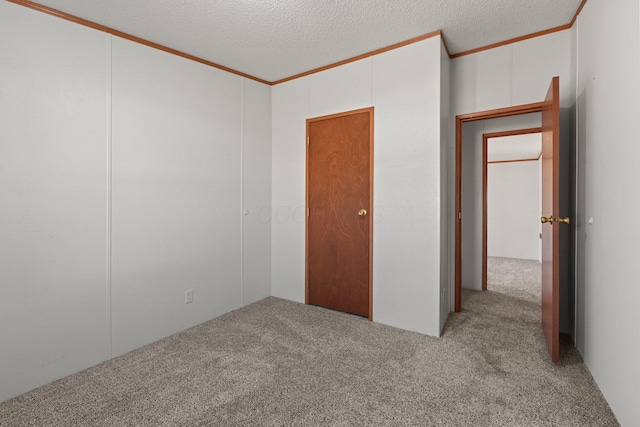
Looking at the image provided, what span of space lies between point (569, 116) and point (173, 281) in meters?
3.51

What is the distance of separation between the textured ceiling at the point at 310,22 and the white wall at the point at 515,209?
15.5 ft

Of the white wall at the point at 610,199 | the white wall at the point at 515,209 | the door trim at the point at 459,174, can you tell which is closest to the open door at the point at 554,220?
the white wall at the point at 610,199

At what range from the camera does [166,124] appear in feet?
8.61

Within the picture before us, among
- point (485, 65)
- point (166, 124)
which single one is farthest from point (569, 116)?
point (166, 124)

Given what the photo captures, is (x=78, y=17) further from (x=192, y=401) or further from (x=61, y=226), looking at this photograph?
(x=192, y=401)

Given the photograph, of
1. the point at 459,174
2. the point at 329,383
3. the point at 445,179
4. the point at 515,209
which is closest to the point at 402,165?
the point at 445,179

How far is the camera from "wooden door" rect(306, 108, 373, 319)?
9.76ft

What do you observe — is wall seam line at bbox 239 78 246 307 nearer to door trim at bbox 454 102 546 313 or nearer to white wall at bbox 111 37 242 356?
white wall at bbox 111 37 242 356

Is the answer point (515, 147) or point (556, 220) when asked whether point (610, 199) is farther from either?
point (515, 147)

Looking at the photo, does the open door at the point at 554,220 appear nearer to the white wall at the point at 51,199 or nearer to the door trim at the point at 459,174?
the door trim at the point at 459,174

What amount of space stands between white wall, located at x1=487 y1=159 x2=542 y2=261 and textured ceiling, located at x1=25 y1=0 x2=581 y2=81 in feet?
15.5

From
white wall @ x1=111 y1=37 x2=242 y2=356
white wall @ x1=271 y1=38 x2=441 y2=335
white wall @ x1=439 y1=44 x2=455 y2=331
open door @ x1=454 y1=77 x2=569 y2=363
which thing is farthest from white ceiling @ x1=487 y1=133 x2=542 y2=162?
white wall @ x1=111 y1=37 x2=242 y2=356

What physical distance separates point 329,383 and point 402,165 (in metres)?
1.80

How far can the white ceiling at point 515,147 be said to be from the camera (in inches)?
191
